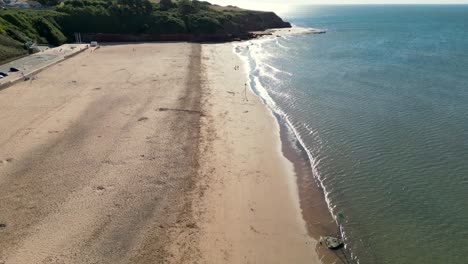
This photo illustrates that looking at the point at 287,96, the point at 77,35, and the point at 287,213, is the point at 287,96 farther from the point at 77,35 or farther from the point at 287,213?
the point at 77,35

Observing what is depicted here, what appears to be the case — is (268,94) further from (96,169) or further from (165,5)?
(165,5)

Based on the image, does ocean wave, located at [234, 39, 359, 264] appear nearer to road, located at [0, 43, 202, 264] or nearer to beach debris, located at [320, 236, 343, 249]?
beach debris, located at [320, 236, 343, 249]

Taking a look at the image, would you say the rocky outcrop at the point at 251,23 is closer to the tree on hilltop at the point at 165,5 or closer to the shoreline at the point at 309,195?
the tree on hilltop at the point at 165,5

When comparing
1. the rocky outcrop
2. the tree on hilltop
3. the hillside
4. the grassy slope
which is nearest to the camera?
the grassy slope

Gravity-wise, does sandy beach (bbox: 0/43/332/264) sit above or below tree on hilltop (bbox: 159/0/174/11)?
below

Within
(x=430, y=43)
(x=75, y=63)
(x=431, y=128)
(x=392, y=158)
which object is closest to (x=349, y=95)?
(x=431, y=128)

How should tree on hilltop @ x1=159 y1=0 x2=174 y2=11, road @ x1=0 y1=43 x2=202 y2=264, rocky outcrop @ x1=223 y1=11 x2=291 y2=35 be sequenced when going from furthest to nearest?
tree on hilltop @ x1=159 y1=0 x2=174 y2=11, rocky outcrop @ x1=223 y1=11 x2=291 y2=35, road @ x1=0 y1=43 x2=202 y2=264

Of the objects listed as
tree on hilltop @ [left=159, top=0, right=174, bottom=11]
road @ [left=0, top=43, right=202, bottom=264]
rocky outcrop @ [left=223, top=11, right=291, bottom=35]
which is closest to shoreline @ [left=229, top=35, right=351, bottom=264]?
road @ [left=0, top=43, right=202, bottom=264]

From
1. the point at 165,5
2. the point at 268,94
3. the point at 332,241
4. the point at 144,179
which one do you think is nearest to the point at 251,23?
the point at 165,5
